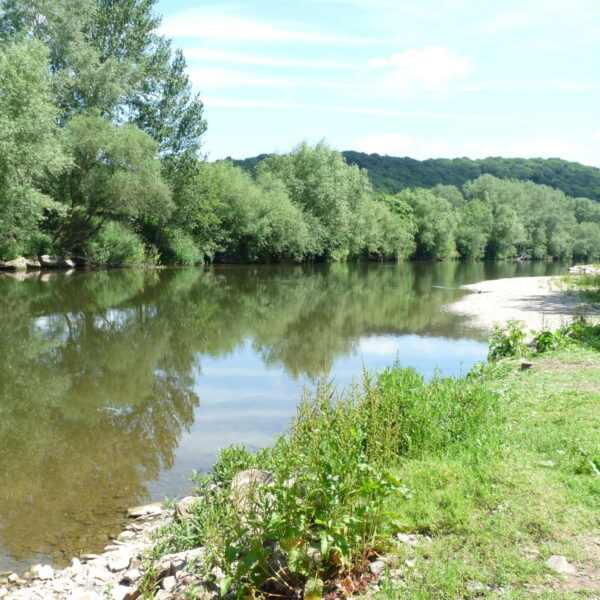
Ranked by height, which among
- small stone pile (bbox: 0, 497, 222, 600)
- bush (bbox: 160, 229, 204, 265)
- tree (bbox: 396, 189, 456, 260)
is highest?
tree (bbox: 396, 189, 456, 260)

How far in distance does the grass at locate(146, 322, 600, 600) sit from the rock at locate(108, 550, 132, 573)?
338mm

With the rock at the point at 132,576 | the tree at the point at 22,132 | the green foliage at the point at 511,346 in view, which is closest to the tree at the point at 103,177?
the tree at the point at 22,132

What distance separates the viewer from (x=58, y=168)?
115 ft

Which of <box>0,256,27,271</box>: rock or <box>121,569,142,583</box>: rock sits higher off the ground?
<box>0,256,27,271</box>: rock

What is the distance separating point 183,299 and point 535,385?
71.4ft

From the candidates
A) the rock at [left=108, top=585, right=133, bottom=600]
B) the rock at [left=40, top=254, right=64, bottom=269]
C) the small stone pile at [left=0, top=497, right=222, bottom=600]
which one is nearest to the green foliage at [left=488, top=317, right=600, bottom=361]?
the small stone pile at [left=0, top=497, right=222, bottom=600]

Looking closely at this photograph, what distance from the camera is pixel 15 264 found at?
130 feet

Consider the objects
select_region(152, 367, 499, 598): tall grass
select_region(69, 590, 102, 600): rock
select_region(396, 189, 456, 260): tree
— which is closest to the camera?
select_region(152, 367, 499, 598): tall grass

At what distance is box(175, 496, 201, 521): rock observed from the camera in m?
6.67

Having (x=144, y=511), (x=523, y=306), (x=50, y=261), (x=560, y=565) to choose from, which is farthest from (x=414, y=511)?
(x=50, y=261)

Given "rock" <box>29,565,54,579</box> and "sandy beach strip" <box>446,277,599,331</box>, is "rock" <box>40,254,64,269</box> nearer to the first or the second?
"sandy beach strip" <box>446,277,599,331</box>

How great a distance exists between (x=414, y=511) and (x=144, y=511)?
145 inches

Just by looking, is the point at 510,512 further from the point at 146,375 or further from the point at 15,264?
the point at 15,264

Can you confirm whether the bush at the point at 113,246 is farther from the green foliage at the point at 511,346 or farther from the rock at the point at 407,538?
the rock at the point at 407,538
